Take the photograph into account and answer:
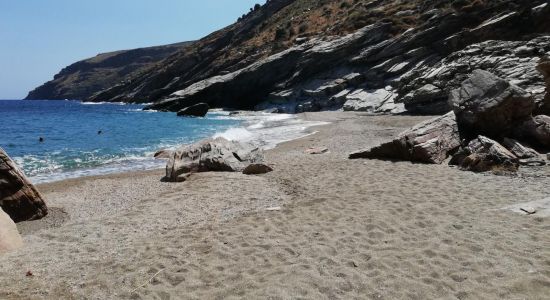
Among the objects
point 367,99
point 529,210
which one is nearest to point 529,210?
point 529,210

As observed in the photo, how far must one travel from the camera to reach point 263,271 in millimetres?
6691

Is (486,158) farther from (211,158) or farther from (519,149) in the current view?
(211,158)

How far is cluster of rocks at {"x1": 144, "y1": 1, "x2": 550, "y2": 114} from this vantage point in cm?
3359

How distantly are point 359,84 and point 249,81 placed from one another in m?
21.9

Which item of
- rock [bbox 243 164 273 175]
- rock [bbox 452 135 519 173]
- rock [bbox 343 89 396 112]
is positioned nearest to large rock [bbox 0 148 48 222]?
rock [bbox 243 164 273 175]

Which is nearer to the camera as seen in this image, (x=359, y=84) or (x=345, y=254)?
(x=345, y=254)

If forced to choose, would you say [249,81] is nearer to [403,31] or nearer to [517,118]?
[403,31]

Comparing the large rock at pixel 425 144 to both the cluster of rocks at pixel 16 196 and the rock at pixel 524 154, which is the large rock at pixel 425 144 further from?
the cluster of rocks at pixel 16 196

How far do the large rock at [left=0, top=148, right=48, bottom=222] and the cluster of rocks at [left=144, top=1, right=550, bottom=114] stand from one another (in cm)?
2137

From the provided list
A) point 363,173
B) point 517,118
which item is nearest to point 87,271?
point 363,173

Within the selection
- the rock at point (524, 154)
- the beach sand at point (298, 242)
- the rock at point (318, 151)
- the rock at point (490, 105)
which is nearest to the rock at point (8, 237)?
the beach sand at point (298, 242)

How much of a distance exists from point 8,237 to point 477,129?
16860 millimetres

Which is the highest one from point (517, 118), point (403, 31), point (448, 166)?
point (403, 31)

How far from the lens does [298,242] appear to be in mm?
7879
